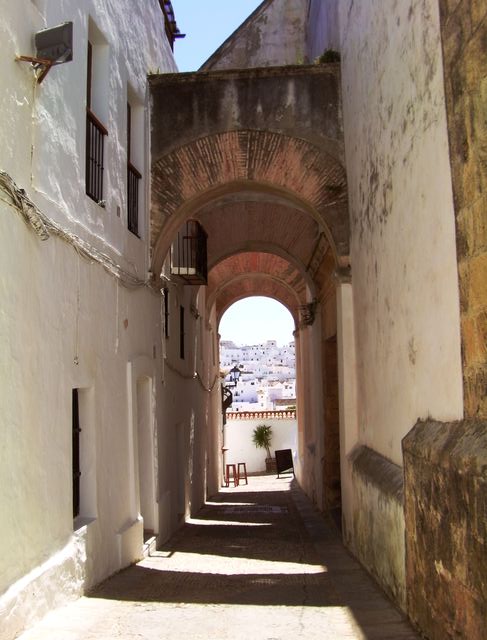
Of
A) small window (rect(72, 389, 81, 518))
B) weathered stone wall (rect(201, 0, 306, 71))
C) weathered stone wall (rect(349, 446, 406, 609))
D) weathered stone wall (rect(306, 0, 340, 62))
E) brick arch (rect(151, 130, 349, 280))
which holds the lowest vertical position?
weathered stone wall (rect(349, 446, 406, 609))

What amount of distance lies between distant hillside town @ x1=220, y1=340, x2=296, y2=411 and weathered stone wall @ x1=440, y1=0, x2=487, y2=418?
48.4 meters

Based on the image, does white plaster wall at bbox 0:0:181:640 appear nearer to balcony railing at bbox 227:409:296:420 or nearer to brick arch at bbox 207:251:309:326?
brick arch at bbox 207:251:309:326

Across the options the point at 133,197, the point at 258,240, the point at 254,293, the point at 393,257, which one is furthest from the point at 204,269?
the point at 254,293

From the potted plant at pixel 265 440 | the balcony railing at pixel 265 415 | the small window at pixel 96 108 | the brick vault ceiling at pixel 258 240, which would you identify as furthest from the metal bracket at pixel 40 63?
the balcony railing at pixel 265 415

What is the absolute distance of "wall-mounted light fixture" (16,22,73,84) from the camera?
4.63m

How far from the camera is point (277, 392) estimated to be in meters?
61.6

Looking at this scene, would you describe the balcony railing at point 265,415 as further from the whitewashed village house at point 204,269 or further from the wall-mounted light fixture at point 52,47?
the wall-mounted light fixture at point 52,47

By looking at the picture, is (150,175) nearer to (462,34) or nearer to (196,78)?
(196,78)

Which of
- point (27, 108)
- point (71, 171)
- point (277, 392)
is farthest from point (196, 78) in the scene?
point (277, 392)

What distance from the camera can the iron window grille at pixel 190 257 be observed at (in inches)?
440

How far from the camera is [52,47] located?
4.71m

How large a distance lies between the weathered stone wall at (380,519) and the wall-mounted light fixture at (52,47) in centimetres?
372

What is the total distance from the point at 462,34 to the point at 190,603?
13.8 ft

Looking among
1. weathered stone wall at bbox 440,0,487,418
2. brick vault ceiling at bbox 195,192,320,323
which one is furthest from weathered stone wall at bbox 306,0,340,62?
weathered stone wall at bbox 440,0,487,418
